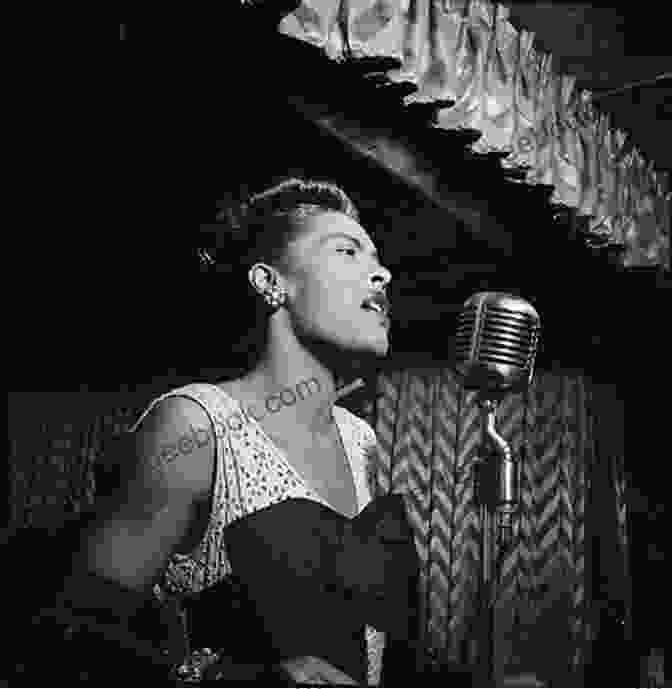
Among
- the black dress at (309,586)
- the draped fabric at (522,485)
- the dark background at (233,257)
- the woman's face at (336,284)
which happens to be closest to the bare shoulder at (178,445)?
the black dress at (309,586)

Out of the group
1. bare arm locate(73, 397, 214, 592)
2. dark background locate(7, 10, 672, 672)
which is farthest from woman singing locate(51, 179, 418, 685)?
dark background locate(7, 10, 672, 672)

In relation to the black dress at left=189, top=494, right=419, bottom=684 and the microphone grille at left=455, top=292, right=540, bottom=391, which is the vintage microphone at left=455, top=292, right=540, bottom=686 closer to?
the microphone grille at left=455, top=292, right=540, bottom=391

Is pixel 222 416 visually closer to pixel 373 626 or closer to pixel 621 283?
pixel 373 626

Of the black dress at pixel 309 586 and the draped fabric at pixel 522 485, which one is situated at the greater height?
the black dress at pixel 309 586

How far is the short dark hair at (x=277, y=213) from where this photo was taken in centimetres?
163

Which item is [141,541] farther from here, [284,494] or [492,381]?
[492,381]

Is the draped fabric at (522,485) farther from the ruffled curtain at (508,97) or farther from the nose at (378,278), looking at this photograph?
the nose at (378,278)

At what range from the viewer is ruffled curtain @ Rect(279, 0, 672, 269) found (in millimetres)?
1408

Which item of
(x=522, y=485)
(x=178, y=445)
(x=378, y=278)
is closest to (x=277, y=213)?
(x=378, y=278)

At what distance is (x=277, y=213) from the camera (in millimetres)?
1643

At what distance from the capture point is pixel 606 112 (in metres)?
2.68


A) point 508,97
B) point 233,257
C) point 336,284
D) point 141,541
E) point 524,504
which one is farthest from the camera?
point 524,504

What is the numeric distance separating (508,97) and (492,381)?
2.88ft

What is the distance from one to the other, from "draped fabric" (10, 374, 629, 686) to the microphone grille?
178 cm
